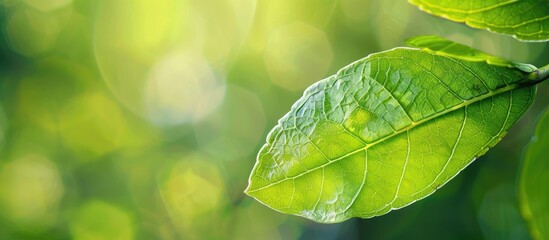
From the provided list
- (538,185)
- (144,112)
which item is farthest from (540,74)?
(144,112)

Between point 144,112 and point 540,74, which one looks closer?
point 540,74

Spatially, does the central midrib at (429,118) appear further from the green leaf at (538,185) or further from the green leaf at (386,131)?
the green leaf at (538,185)

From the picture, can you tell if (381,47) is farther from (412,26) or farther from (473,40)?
(473,40)

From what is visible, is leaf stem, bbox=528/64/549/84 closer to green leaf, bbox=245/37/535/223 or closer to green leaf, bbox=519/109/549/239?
green leaf, bbox=245/37/535/223

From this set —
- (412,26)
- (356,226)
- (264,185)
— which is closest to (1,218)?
(356,226)

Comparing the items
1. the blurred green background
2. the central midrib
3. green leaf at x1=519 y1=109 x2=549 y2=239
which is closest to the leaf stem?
the central midrib

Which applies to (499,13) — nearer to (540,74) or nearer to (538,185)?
(540,74)


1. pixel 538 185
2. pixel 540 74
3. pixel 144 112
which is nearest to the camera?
pixel 540 74
